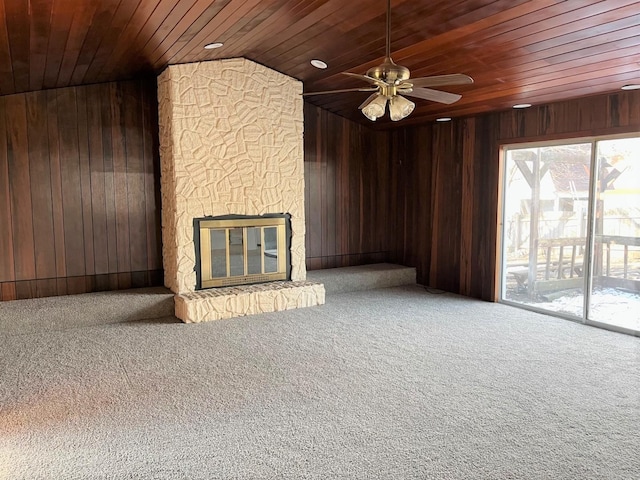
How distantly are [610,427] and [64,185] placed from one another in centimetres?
548

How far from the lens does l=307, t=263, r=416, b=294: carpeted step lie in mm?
6578

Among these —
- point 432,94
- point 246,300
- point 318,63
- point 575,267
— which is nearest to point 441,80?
→ point 432,94

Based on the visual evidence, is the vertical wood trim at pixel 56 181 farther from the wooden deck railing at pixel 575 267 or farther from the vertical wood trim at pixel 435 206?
the wooden deck railing at pixel 575 267

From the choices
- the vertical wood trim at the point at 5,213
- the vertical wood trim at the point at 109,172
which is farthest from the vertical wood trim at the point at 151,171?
the vertical wood trim at the point at 5,213

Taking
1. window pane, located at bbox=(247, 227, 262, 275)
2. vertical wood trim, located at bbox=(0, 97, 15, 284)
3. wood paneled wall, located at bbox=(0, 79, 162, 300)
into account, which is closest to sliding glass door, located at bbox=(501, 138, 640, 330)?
window pane, located at bbox=(247, 227, 262, 275)

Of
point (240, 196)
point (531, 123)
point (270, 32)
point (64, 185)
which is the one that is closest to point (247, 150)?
point (240, 196)

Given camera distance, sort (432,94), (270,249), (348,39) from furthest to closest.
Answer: (270,249) < (348,39) < (432,94)

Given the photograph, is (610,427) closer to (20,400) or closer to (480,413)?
(480,413)

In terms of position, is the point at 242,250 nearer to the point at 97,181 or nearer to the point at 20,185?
the point at 97,181

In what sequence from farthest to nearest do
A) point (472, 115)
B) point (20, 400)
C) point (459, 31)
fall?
point (472, 115), point (459, 31), point (20, 400)

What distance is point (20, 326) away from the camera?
15.3 feet

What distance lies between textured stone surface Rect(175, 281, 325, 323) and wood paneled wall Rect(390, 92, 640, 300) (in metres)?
1.95

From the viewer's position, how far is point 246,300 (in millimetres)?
5461

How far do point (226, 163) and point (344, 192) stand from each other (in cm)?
225
